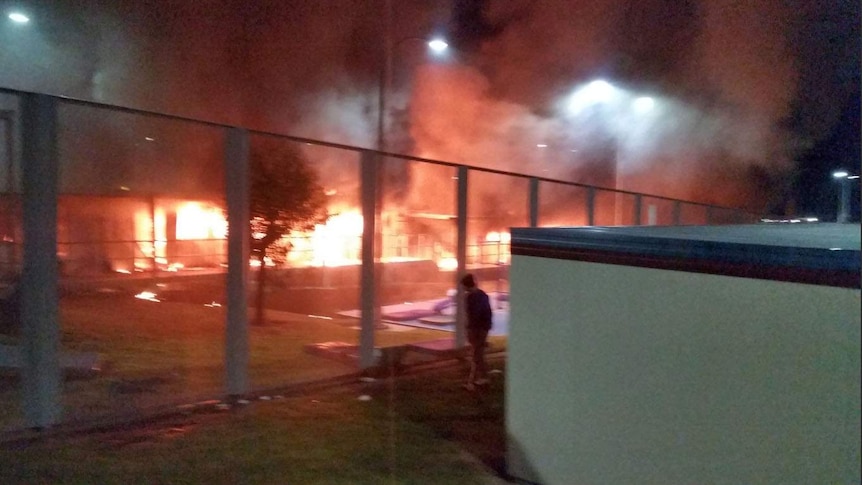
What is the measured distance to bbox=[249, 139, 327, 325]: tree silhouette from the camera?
10.1 metres

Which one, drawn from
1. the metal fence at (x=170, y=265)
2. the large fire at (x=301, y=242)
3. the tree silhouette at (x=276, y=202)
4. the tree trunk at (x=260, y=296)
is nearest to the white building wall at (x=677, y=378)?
the large fire at (x=301, y=242)

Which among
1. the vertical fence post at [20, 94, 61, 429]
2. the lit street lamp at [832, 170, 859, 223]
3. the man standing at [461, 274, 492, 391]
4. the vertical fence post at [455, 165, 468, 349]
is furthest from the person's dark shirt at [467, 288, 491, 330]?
the lit street lamp at [832, 170, 859, 223]

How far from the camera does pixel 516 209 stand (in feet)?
47.8

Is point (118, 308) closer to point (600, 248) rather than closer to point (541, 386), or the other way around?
point (541, 386)

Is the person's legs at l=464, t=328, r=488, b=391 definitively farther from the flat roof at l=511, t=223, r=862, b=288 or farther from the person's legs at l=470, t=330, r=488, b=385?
the flat roof at l=511, t=223, r=862, b=288

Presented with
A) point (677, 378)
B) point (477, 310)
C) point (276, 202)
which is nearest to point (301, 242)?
point (276, 202)

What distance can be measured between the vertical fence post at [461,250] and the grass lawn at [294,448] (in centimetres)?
291

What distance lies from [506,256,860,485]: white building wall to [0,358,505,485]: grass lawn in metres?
0.86

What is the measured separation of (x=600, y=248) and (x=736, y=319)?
926 mm

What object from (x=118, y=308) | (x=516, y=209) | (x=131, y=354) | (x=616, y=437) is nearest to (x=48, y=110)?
(x=118, y=308)

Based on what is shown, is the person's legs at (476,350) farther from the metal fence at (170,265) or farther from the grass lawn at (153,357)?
the grass lawn at (153,357)

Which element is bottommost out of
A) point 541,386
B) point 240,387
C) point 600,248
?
point 240,387

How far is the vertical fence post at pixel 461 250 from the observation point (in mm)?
10484

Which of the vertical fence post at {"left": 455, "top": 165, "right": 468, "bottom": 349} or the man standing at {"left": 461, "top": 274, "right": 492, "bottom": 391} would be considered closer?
the man standing at {"left": 461, "top": 274, "right": 492, "bottom": 391}
